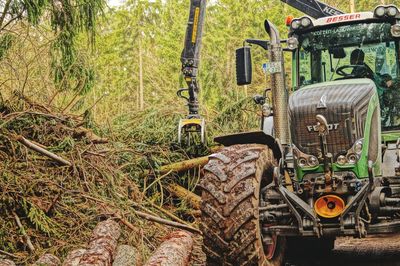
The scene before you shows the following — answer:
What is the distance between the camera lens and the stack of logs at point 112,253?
299 inches

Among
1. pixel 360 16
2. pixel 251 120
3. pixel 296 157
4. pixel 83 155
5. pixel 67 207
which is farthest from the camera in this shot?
pixel 251 120

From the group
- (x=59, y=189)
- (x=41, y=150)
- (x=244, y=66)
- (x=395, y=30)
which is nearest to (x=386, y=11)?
(x=395, y=30)

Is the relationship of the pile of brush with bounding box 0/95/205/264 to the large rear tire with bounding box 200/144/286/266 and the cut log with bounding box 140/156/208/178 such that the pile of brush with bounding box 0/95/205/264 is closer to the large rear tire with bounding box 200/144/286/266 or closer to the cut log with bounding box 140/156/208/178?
the cut log with bounding box 140/156/208/178

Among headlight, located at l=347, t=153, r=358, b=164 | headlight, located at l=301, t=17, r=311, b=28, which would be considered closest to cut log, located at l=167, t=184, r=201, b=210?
headlight, located at l=301, t=17, r=311, b=28

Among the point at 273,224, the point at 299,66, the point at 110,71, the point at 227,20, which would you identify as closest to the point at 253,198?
the point at 273,224

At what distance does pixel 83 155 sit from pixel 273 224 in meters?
4.12

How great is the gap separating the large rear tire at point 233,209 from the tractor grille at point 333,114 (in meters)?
0.53

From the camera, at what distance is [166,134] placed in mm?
11828

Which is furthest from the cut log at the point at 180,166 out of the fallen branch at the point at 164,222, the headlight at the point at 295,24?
the headlight at the point at 295,24

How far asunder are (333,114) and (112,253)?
10.3 feet

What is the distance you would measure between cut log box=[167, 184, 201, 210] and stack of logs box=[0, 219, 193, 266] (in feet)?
7.17

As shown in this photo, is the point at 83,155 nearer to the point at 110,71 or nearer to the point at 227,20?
the point at 227,20

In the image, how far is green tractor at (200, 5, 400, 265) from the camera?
6.71 m

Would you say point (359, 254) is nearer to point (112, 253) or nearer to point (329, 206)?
point (329, 206)
